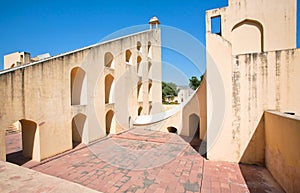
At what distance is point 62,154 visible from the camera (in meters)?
7.27

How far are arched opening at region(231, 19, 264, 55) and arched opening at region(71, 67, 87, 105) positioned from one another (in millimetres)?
8704

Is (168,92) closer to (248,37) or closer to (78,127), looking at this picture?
(248,37)

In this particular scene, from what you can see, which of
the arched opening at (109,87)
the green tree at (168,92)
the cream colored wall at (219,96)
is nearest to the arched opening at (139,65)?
the arched opening at (109,87)

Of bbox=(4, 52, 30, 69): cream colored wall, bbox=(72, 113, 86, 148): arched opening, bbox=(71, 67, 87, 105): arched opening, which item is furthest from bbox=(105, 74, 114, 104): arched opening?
bbox=(4, 52, 30, 69): cream colored wall

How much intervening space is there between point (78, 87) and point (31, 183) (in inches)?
296

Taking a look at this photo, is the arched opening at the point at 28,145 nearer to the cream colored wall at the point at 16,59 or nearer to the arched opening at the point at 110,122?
the arched opening at the point at 110,122

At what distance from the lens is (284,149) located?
4.43 meters

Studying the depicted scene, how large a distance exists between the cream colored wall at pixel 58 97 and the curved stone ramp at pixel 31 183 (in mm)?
3678

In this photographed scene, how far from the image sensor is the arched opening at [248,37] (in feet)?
26.5

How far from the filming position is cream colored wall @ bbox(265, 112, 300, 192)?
12.7 feet

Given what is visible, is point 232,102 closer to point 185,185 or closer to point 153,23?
point 185,185

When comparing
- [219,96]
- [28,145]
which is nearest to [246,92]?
[219,96]

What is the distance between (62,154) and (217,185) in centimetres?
666

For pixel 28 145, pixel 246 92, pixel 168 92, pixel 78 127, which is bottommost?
pixel 28 145
